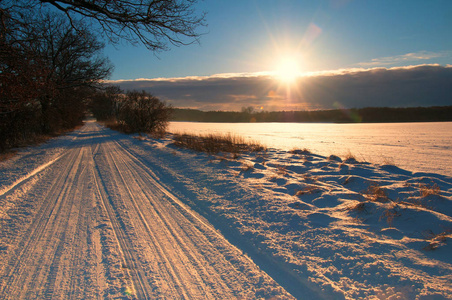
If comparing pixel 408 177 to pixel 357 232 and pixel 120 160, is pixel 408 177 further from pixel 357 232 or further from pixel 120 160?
pixel 120 160

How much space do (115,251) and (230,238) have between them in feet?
4.74

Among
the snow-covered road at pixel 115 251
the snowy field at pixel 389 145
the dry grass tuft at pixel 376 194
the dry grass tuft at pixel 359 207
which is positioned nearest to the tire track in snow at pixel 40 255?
the snow-covered road at pixel 115 251

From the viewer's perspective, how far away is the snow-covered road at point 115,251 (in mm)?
2359

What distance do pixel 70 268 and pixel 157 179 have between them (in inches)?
164

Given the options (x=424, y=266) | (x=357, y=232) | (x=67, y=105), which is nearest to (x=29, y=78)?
(x=357, y=232)

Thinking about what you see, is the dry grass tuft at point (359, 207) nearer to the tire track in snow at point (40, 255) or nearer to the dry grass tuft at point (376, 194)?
the dry grass tuft at point (376, 194)

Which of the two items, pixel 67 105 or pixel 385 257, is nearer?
pixel 385 257

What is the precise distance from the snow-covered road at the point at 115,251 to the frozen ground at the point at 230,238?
0.05ft

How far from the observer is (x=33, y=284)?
7.88 feet

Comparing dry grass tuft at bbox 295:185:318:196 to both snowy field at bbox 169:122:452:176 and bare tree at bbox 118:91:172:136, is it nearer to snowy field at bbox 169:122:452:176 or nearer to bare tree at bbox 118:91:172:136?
snowy field at bbox 169:122:452:176

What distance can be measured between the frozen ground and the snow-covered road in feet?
0.05

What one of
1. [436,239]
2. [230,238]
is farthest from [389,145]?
[230,238]

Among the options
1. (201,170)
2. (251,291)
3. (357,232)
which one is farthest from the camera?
(201,170)

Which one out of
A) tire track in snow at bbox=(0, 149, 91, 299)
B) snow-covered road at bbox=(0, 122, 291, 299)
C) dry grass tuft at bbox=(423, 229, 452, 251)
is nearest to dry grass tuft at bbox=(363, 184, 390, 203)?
dry grass tuft at bbox=(423, 229, 452, 251)
